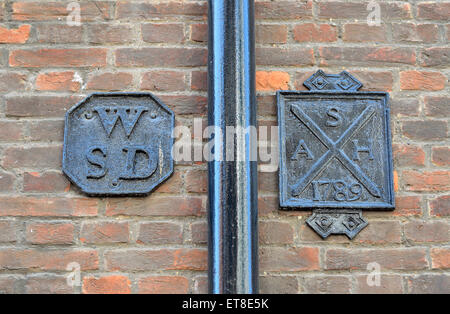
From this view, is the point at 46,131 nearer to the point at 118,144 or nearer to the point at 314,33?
the point at 118,144

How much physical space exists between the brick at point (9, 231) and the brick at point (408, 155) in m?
1.02

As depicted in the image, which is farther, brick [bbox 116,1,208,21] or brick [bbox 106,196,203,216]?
brick [bbox 116,1,208,21]

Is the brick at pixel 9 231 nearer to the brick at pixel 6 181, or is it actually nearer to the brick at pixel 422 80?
the brick at pixel 6 181

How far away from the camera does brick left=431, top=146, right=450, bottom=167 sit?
1476 mm

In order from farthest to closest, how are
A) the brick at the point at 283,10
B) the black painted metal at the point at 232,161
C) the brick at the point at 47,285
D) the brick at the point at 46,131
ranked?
the brick at the point at 283,10, the brick at the point at 46,131, the brick at the point at 47,285, the black painted metal at the point at 232,161

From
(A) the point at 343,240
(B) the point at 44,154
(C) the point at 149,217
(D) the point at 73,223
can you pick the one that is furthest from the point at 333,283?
(B) the point at 44,154

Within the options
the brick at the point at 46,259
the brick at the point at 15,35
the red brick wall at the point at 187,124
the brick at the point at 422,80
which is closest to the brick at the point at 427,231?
the red brick wall at the point at 187,124

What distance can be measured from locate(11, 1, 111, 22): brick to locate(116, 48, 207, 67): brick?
138 millimetres

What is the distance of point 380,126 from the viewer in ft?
4.84

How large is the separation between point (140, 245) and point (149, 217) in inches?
3.0

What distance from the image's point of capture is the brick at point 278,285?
137cm

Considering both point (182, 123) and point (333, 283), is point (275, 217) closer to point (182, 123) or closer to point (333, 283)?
point (333, 283)

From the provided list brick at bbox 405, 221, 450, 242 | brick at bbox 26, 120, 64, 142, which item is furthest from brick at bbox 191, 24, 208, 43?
brick at bbox 405, 221, 450, 242

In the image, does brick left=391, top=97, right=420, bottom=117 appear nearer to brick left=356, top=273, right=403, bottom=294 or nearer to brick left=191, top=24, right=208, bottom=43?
brick left=356, top=273, right=403, bottom=294
